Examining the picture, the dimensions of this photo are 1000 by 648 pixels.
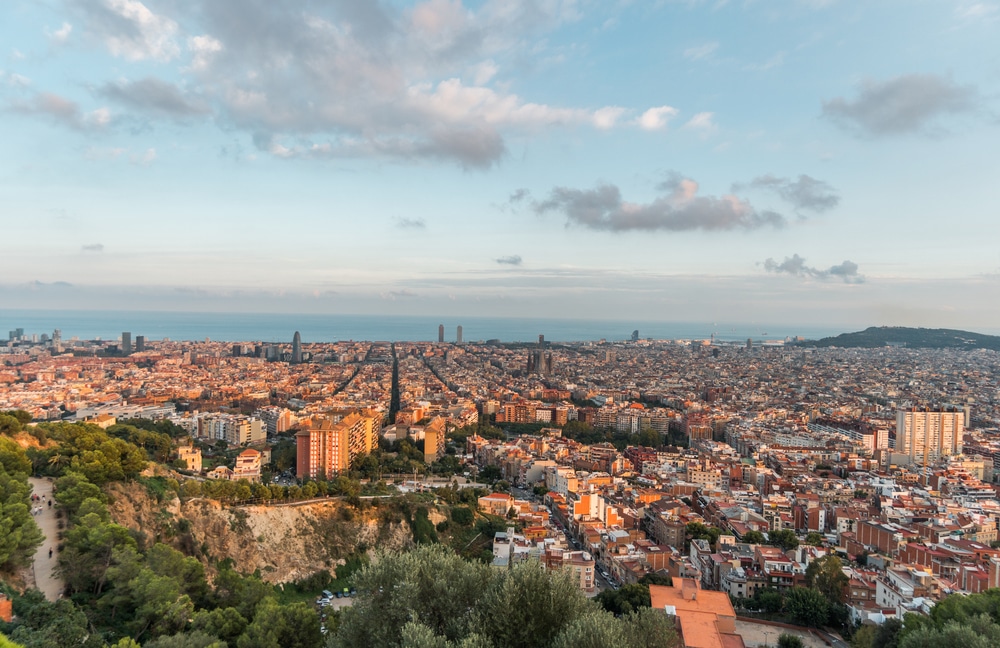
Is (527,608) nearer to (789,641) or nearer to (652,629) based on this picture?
(652,629)

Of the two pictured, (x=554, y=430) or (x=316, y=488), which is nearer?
(x=316, y=488)

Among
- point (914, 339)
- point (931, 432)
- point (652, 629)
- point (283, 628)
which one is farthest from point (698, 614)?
point (914, 339)

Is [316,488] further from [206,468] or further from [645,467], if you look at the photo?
[645,467]

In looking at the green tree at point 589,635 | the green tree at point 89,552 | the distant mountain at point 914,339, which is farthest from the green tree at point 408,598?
the distant mountain at point 914,339

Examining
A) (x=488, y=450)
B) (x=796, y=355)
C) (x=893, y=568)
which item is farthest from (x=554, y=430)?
(x=796, y=355)

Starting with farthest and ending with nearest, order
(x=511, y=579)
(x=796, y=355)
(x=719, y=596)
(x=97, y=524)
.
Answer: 1. (x=796, y=355)
2. (x=719, y=596)
3. (x=97, y=524)
4. (x=511, y=579)

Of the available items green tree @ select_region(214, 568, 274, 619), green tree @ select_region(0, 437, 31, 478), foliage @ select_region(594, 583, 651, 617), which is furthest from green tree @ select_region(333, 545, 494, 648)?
green tree @ select_region(0, 437, 31, 478)

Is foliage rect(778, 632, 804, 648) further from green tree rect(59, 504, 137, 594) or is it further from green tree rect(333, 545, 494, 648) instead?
green tree rect(59, 504, 137, 594)
